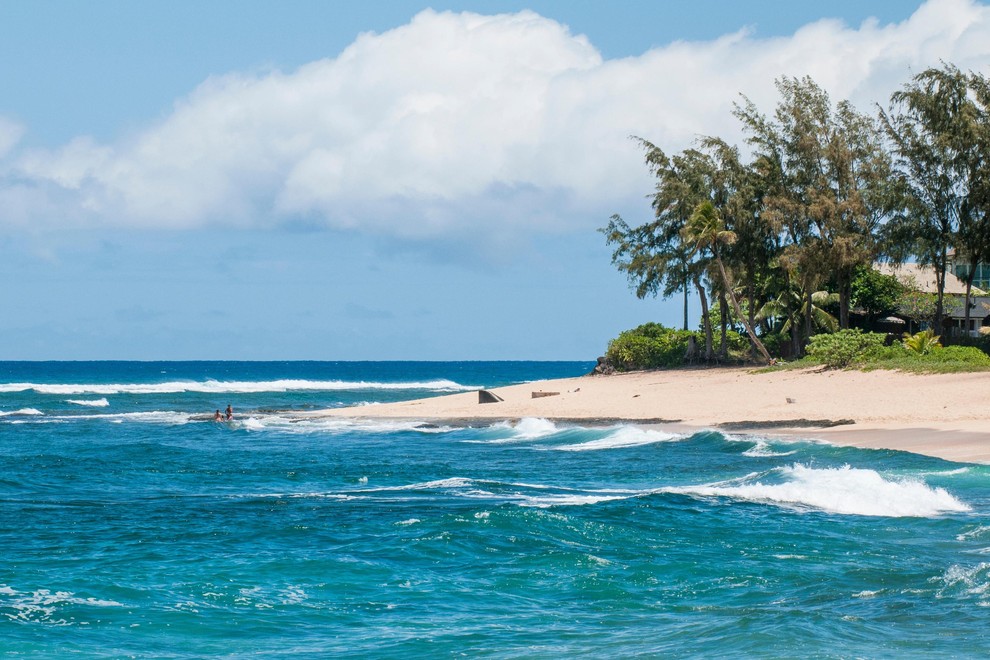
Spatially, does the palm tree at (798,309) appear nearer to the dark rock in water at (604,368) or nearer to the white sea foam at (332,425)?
the dark rock in water at (604,368)

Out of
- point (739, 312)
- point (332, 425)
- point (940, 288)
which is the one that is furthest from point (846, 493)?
point (739, 312)

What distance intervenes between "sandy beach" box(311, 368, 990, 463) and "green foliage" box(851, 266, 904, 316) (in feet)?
41.3

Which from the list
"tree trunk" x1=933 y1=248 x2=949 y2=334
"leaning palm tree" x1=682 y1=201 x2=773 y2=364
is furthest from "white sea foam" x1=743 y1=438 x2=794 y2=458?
"leaning palm tree" x1=682 y1=201 x2=773 y2=364

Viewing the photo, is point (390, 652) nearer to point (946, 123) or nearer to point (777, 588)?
point (777, 588)

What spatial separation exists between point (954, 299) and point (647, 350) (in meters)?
17.0

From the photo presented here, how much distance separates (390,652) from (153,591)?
3853 mm

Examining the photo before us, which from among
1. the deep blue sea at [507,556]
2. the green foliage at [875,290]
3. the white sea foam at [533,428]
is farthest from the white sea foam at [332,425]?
the green foliage at [875,290]

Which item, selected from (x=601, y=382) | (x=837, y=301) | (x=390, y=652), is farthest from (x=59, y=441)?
(x=837, y=301)

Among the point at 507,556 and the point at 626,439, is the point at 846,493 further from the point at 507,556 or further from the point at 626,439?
the point at 626,439

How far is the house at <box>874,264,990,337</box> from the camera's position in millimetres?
57191

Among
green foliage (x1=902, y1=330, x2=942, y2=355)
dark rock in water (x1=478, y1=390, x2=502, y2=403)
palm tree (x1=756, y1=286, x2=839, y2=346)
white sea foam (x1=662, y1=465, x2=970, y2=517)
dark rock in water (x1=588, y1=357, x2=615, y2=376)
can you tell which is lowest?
white sea foam (x1=662, y1=465, x2=970, y2=517)

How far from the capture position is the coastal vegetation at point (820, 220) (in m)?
46.3

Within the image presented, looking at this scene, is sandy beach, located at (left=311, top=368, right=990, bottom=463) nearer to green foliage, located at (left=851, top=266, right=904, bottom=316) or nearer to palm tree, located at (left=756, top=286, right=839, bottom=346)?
palm tree, located at (left=756, top=286, right=839, bottom=346)

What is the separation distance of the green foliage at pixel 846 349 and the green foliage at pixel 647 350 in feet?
46.2
